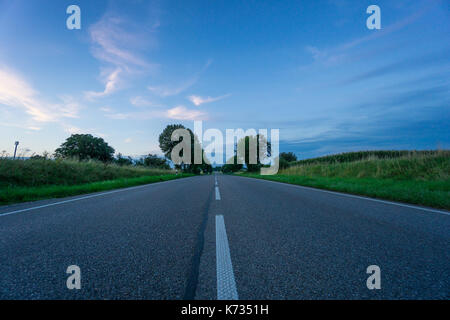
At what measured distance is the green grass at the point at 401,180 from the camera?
17.9 ft

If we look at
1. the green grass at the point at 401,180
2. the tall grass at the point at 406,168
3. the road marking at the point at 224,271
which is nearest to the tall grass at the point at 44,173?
the road marking at the point at 224,271

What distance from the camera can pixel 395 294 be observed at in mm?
1349

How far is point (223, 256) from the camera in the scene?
6.43ft

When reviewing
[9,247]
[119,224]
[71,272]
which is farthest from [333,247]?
[9,247]

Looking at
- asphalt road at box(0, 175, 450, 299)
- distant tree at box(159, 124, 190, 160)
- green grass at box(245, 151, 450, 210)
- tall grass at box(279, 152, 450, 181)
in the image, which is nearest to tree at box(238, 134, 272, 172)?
distant tree at box(159, 124, 190, 160)

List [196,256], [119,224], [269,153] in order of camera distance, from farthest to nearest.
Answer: [269,153] → [119,224] → [196,256]

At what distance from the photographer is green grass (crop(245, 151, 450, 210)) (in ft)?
17.9

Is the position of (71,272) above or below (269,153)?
below

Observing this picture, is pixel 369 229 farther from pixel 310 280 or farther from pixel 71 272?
pixel 71 272

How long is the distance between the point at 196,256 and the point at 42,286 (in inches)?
47.6

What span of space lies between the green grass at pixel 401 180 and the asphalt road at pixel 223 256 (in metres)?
2.79

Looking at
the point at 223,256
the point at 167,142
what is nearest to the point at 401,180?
the point at 223,256

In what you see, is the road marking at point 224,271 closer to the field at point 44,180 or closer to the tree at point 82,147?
the field at point 44,180
